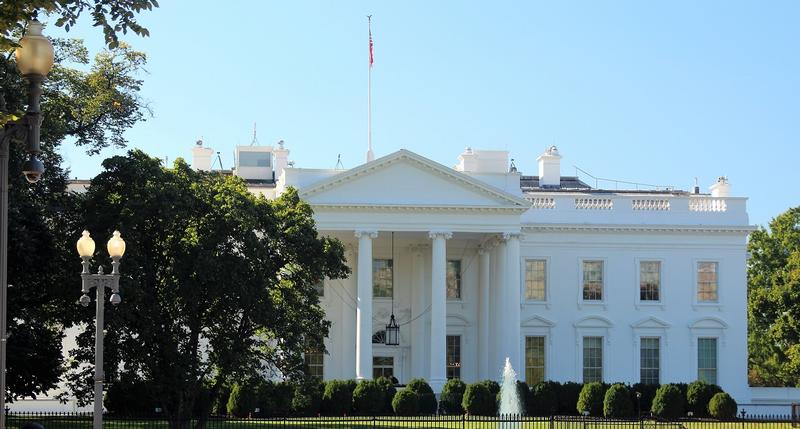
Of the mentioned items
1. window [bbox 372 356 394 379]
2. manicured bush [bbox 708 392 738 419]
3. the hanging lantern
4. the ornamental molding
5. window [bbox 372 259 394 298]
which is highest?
the ornamental molding

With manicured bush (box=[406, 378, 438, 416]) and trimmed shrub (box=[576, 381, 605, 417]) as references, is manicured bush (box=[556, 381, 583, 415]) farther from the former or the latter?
manicured bush (box=[406, 378, 438, 416])

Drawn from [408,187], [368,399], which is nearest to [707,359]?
[408,187]

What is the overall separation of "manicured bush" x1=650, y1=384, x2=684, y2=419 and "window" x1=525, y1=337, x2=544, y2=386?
24.1 ft

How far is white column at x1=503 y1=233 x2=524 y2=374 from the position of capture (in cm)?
5456

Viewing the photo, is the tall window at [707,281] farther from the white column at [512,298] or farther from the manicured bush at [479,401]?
the manicured bush at [479,401]

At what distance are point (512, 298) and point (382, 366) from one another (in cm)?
770

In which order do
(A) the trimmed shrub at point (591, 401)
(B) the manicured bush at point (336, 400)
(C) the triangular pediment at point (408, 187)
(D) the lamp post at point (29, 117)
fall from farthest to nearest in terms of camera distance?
(C) the triangular pediment at point (408, 187)
(A) the trimmed shrub at point (591, 401)
(B) the manicured bush at point (336, 400)
(D) the lamp post at point (29, 117)

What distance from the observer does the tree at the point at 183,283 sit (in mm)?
35344

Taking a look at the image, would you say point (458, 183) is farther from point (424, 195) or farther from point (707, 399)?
point (707, 399)

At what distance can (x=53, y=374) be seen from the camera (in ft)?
116

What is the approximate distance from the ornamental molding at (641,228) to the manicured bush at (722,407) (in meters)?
9.53

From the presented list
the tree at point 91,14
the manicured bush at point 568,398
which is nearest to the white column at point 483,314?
the manicured bush at point 568,398

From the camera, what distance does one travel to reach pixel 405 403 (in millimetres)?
50281

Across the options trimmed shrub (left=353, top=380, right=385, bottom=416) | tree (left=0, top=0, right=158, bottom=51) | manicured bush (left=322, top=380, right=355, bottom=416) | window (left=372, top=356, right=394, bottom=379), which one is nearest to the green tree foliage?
window (left=372, top=356, right=394, bottom=379)
